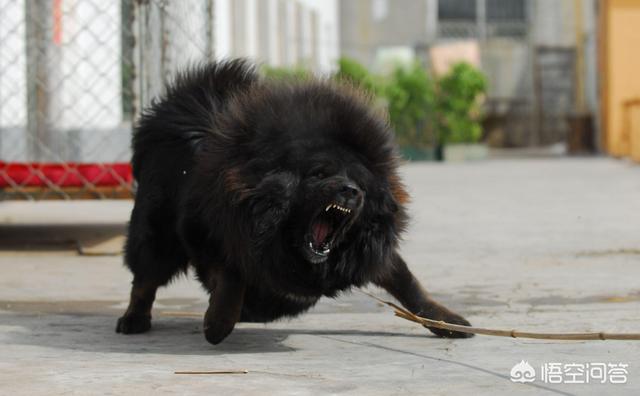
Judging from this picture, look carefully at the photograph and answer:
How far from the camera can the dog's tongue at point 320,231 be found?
351cm

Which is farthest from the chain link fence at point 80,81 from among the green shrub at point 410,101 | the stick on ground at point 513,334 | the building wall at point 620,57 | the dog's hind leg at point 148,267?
the building wall at point 620,57

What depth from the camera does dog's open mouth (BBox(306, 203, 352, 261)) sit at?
3502 millimetres

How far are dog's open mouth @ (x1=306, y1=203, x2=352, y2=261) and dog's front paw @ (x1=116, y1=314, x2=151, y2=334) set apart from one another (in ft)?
3.19

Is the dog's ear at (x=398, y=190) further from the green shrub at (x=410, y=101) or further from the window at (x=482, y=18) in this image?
the window at (x=482, y=18)

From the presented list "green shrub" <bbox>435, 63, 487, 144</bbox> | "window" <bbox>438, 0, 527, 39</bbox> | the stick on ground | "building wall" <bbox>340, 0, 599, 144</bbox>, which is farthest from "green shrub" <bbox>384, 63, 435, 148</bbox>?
the stick on ground

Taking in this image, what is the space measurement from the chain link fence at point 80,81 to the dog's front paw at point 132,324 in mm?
2807

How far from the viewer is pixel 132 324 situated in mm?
4207

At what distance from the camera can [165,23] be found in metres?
6.89

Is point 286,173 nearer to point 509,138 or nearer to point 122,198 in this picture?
point 122,198

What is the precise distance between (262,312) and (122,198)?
321 centimetres

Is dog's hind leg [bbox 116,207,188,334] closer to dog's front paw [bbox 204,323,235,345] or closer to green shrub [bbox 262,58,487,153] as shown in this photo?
dog's front paw [bbox 204,323,235,345]

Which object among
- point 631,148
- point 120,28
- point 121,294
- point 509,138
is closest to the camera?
point 121,294

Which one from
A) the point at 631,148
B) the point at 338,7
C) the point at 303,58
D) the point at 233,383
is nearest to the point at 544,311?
the point at 233,383

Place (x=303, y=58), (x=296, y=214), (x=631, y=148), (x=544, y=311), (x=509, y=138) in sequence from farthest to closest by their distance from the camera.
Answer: (x=509, y=138) → (x=303, y=58) → (x=631, y=148) → (x=544, y=311) → (x=296, y=214)
